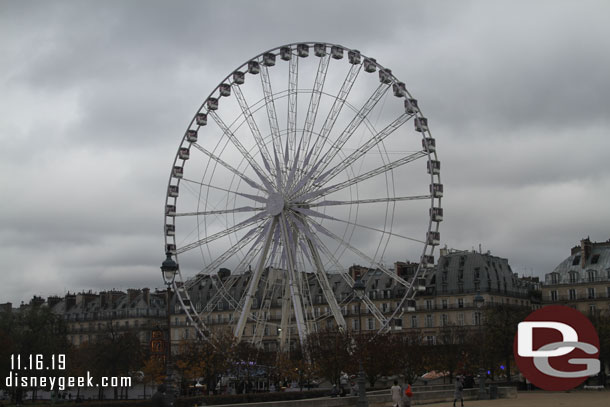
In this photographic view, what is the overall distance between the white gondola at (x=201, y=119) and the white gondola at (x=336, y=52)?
894cm

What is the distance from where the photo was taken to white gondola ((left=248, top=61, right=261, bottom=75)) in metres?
54.2

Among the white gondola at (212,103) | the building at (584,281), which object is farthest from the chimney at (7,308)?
the building at (584,281)

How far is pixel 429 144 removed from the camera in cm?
5025

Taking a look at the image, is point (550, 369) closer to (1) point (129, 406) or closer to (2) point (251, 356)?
(1) point (129, 406)

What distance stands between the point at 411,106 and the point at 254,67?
10.1 m

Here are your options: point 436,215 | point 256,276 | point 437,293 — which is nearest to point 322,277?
point 256,276

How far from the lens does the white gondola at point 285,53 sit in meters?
53.1

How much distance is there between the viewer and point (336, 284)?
96.8 meters

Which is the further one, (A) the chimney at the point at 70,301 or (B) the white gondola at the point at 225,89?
(A) the chimney at the point at 70,301

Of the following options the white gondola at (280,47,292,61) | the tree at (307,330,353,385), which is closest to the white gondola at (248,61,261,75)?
the white gondola at (280,47,292,61)

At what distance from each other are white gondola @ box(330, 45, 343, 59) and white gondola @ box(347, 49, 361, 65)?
0.47 meters

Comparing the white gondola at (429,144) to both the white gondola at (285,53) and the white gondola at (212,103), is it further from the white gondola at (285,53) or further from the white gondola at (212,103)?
the white gondola at (212,103)

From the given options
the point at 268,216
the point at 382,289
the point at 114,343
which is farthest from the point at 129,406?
the point at 382,289

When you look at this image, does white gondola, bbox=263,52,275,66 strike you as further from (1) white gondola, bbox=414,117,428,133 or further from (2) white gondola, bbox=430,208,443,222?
(2) white gondola, bbox=430,208,443,222
